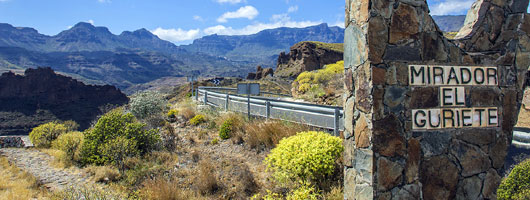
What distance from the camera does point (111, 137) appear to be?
10016mm

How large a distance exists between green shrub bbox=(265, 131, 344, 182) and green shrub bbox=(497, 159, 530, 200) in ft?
8.54

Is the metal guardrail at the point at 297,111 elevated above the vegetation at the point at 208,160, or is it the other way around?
the metal guardrail at the point at 297,111

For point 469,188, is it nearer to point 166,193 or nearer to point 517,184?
point 517,184

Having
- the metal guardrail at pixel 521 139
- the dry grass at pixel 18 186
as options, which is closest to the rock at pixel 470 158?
the metal guardrail at pixel 521 139

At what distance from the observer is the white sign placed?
162 inches

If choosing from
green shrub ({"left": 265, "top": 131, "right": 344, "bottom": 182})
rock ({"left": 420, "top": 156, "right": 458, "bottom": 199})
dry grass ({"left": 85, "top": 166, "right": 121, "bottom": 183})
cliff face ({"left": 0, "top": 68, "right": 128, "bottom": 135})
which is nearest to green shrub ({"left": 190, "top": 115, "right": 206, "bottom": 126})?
dry grass ({"left": 85, "top": 166, "right": 121, "bottom": 183})

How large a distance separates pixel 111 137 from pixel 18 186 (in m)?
2.74

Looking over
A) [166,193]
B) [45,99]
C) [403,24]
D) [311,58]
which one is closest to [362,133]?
[403,24]

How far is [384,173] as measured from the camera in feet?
13.3

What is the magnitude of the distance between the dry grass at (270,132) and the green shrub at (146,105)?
30.9 feet

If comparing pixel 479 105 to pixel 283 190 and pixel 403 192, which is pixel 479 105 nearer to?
pixel 403 192

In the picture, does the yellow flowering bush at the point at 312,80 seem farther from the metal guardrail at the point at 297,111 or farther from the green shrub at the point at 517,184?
the green shrub at the point at 517,184

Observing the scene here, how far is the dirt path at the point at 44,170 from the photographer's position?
8.16 m

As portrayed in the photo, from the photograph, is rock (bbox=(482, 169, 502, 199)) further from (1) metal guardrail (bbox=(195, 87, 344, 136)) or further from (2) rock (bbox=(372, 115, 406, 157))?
(1) metal guardrail (bbox=(195, 87, 344, 136))
